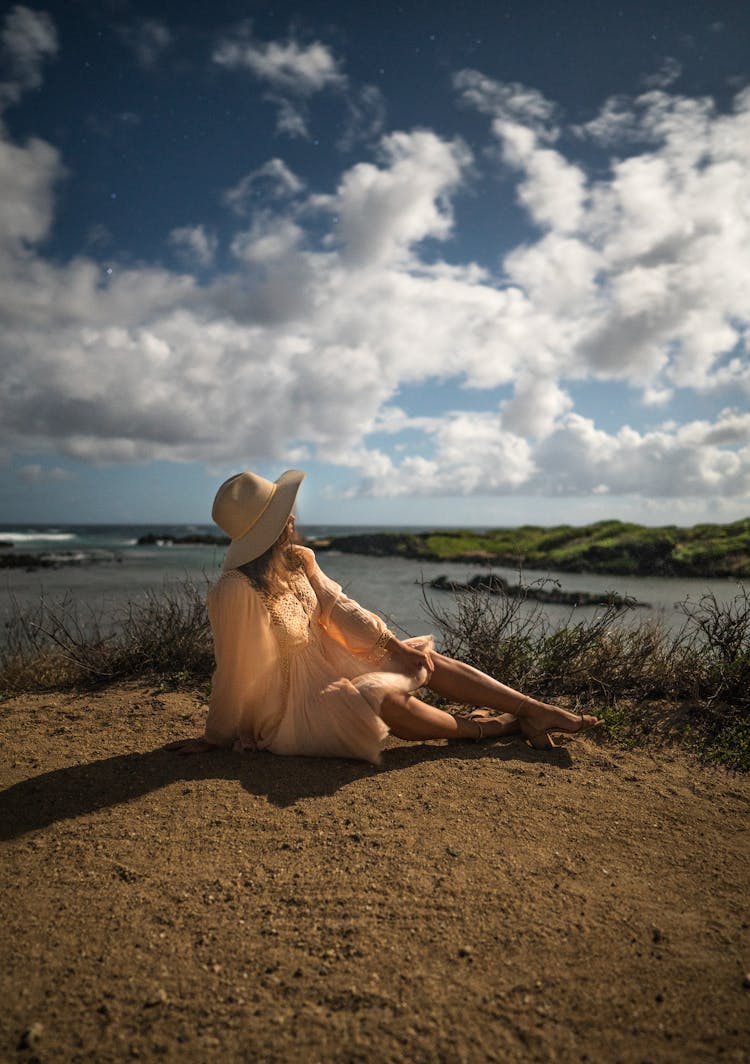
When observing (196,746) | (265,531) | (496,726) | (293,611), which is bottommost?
(196,746)

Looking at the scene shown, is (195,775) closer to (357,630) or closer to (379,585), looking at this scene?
(357,630)

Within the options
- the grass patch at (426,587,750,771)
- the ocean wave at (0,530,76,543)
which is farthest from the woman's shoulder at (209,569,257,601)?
the ocean wave at (0,530,76,543)

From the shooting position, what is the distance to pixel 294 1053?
5.87ft

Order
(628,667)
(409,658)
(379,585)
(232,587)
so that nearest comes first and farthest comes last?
(232,587)
(409,658)
(628,667)
(379,585)

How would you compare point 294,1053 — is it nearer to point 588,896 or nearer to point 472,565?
point 588,896

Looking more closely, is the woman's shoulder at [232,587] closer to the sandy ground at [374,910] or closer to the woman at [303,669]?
the woman at [303,669]

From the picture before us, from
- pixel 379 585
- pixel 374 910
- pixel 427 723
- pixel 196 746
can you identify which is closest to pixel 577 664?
pixel 427 723

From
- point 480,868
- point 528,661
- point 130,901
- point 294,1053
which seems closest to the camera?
point 294,1053

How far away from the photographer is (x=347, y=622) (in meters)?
3.95

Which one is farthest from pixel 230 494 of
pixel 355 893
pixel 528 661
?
pixel 528 661

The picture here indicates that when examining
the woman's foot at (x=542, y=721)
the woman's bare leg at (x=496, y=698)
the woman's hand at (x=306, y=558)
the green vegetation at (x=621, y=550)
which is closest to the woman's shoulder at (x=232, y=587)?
the woman's hand at (x=306, y=558)

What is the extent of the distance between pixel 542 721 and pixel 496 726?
290 millimetres

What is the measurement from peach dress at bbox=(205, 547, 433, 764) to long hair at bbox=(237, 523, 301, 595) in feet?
0.17

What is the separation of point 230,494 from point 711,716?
3.74 m
